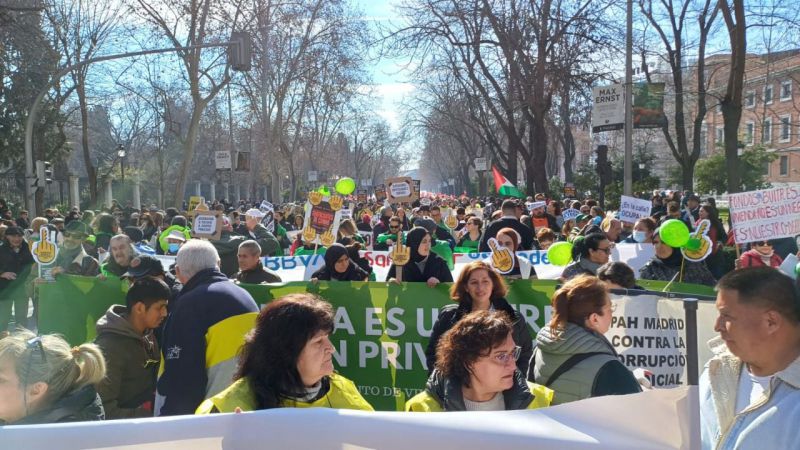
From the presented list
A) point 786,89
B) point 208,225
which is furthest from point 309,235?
point 786,89

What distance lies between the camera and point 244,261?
685 cm

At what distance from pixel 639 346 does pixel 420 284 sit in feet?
5.96

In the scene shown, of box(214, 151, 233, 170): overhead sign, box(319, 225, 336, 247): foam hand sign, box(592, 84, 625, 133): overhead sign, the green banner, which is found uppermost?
box(592, 84, 625, 133): overhead sign

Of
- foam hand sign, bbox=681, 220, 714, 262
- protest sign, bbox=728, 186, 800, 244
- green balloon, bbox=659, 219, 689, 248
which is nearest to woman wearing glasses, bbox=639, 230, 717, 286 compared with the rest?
foam hand sign, bbox=681, 220, 714, 262

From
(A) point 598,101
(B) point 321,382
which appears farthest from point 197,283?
(A) point 598,101

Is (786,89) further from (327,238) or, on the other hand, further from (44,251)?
(44,251)

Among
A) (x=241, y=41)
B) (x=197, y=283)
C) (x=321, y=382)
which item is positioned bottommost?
(x=321, y=382)

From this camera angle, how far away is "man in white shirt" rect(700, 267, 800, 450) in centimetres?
226

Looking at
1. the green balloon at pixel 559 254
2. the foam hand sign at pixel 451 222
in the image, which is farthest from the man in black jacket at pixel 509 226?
the foam hand sign at pixel 451 222

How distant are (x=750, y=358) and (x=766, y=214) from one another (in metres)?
4.88

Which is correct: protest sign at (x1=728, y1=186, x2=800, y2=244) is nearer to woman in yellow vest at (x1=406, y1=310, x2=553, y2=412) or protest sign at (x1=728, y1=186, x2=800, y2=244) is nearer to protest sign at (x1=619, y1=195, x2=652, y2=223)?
woman in yellow vest at (x1=406, y1=310, x2=553, y2=412)

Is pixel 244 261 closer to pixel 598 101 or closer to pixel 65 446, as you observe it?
pixel 65 446

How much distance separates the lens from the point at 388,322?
6055mm

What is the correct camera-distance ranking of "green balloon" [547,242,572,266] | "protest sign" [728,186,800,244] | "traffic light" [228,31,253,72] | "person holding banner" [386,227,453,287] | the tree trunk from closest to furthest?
"protest sign" [728,186,800,244]
"person holding banner" [386,227,453,287]
"green balloon" [547,242,572,266]
"traffic light" [228,31,253,72]
the tree trunk
